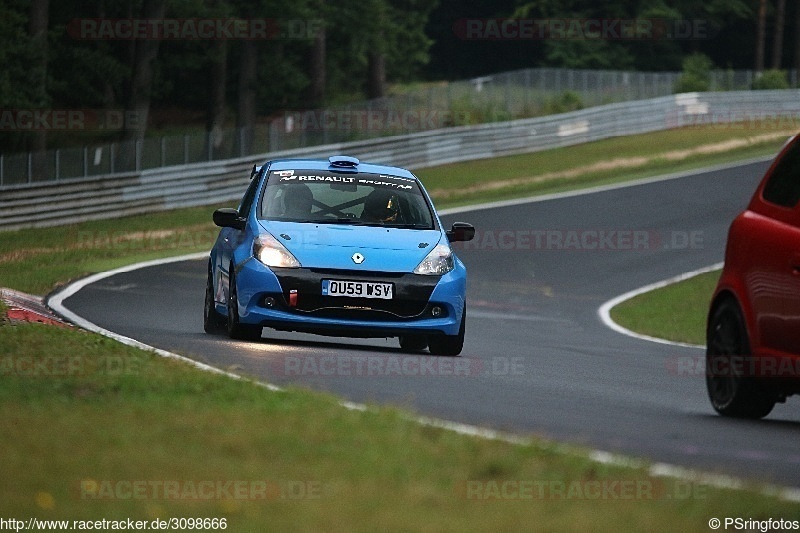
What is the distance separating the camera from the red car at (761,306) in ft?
29.8

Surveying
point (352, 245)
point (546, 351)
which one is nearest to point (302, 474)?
point (352, 245)

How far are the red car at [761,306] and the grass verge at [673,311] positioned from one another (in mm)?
10519

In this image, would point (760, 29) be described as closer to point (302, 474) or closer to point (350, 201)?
point (350, 201)

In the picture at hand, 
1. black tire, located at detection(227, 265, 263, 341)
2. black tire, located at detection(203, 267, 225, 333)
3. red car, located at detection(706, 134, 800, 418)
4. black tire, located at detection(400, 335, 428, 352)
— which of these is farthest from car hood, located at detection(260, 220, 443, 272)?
red car, located at detection(706, 134, 800, 418)

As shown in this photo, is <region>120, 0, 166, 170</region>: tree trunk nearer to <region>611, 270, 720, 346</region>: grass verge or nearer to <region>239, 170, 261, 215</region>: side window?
<region>611, 270, 720, 346</region>: grass verge

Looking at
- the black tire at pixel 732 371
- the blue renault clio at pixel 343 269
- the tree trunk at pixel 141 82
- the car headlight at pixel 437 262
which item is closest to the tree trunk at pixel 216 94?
the tree trunk at pixel 141 82

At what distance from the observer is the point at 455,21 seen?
89.0m

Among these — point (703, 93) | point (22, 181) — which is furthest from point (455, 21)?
point (22, 181)

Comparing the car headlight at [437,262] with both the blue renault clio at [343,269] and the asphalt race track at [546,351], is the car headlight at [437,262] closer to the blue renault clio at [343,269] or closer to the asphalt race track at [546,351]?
the blue renault clio at [343,269]

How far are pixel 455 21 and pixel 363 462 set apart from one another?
275 ft

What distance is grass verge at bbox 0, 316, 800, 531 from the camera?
5.56m

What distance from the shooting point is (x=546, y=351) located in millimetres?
15375

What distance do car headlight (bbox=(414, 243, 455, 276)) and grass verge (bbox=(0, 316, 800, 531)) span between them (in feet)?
15.5

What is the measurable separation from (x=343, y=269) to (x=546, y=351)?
3209 mm
